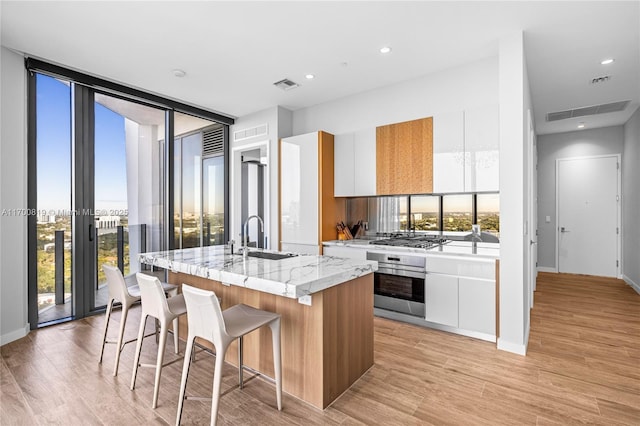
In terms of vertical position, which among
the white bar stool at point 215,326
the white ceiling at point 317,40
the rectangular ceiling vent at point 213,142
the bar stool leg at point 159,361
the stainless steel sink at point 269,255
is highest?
the white ceiling at point 317,40

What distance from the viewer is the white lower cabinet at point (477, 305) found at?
2.92m

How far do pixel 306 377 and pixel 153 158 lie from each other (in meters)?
3.72

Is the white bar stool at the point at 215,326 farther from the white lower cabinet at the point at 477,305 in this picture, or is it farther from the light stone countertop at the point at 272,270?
the white lower cabinet at the point at 477,305

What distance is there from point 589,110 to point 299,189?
178 inches

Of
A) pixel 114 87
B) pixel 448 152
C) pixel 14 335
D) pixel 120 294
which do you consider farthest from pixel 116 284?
pixel 448 152

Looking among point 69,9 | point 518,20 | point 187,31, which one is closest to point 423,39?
point 518,20

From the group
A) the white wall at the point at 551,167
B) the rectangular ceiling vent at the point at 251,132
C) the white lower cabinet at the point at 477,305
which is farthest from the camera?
the white wall at the point at 551,167

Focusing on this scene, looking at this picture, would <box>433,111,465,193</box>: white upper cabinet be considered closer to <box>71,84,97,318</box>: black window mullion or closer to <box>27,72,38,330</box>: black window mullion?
<box>71,84,97,318</box>: black window mullion

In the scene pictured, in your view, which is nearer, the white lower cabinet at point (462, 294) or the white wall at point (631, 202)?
the white lower cabinet at point (462, 294)

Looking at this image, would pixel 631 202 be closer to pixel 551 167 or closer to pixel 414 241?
pixel 551 167

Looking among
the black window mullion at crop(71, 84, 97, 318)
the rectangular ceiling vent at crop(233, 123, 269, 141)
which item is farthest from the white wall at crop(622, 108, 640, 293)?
the black window mullion at crop(71, 84, 97, 318)

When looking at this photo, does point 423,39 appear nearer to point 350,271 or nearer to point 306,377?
point 350,271

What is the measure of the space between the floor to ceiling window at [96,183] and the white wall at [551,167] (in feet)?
20.8

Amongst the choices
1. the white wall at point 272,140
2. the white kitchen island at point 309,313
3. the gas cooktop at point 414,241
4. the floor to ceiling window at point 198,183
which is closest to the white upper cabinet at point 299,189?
the white wall at point 272,140
